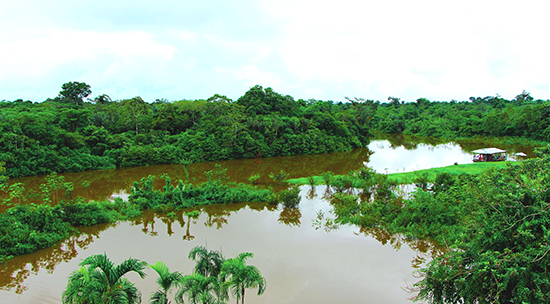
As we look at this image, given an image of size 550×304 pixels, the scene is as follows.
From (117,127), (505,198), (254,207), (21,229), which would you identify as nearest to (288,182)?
(254,207)

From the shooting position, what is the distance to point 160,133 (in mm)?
23484

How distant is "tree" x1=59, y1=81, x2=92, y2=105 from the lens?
31.9 metres

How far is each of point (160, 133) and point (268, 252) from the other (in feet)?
57.8

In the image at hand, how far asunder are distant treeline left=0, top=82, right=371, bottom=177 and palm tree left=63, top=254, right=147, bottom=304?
15.5 meters

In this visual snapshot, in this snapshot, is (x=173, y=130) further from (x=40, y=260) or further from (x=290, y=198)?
(x=40, y=260)

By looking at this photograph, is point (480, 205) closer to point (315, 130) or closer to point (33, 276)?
point (33, 276)

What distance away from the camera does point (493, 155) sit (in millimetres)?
21844

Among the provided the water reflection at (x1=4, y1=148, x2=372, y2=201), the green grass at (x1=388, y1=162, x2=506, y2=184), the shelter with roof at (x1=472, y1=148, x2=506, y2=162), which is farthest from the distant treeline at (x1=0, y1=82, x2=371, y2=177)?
the green grass at (x1=388, y1=162, x2=506, y2=184)

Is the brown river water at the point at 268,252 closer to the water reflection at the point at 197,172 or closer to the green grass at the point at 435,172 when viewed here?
the water reflection at the point at 197,172

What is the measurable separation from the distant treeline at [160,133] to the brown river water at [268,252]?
645 cm

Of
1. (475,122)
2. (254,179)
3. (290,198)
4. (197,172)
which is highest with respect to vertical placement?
(475,122)

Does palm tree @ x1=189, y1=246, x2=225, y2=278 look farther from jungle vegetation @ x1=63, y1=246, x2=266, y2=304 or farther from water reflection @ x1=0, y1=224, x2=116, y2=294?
water reflection @ x1=0, y1=224, x2=116, y2=294

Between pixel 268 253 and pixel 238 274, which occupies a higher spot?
pixel 238 274

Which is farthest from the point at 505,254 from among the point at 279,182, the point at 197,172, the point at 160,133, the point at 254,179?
the point at 160,133
